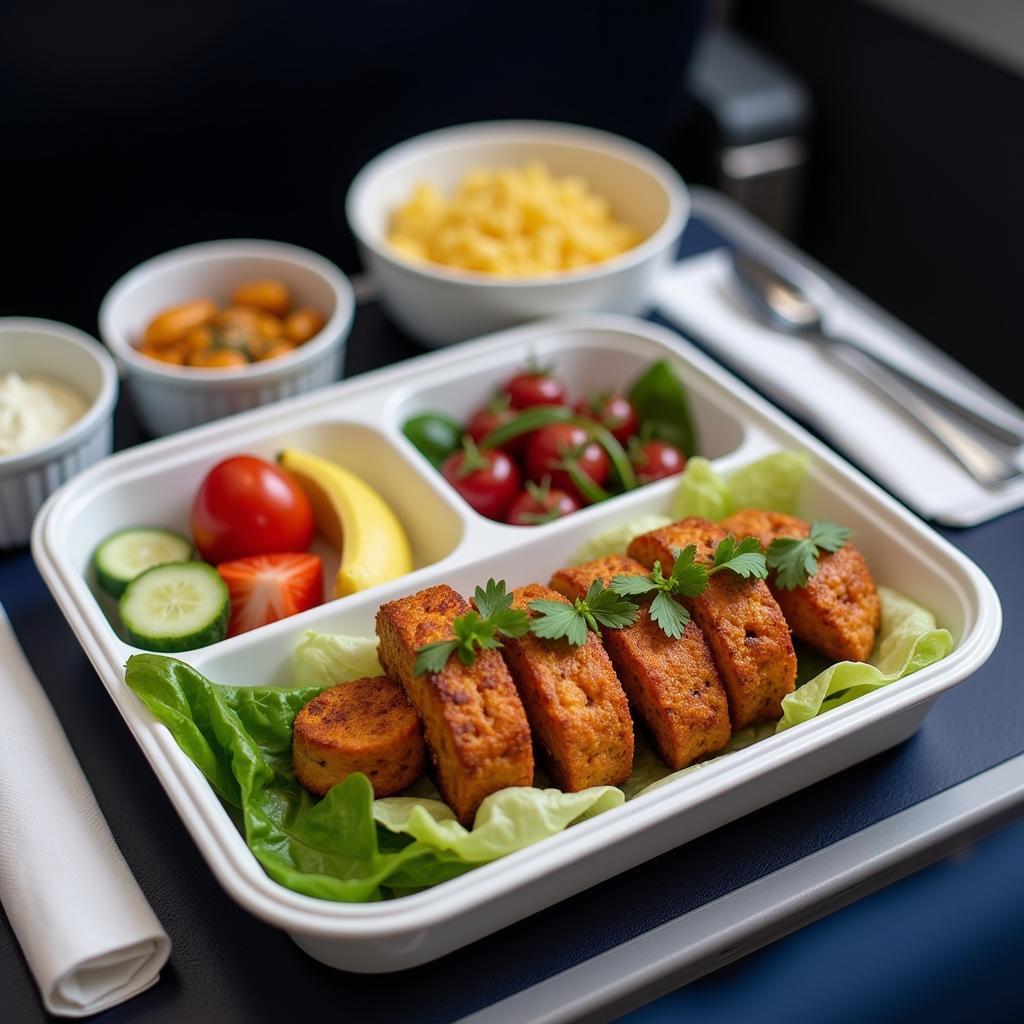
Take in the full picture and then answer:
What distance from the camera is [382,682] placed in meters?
1.52

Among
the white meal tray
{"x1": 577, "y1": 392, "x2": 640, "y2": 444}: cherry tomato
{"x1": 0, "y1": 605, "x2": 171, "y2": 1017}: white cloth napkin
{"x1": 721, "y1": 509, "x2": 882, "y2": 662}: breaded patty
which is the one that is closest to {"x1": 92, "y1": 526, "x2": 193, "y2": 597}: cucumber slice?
the white meal tray

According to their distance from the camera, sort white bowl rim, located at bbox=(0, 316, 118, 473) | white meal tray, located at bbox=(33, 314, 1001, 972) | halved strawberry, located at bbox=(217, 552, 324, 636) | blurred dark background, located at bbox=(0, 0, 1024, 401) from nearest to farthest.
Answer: white meal tray, located at bbox=(33, 314, 1001, 972)
halved strawberry, located at bbox=(217, 552, 324, 636)
white bowl rim, located at bbox=(0, 316, 118, 473)
blurred dark background, located at bbox=(0, 0, 1024, 401)

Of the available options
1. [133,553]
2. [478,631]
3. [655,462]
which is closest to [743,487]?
[655,462]

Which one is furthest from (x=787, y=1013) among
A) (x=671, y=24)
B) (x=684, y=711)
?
(x=671, y=24)

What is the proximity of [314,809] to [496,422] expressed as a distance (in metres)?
0.87

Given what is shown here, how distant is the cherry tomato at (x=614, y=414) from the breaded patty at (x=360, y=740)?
78cm

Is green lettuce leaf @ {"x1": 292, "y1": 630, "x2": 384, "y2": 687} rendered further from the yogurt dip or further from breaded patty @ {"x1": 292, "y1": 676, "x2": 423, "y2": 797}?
the yogurt dip

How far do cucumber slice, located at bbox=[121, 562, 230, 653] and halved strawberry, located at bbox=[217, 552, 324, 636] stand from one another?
4cm

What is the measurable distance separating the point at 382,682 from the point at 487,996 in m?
0.41

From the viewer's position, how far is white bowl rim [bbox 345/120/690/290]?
2215 mm

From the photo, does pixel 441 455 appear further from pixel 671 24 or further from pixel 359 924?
pixel 671 24

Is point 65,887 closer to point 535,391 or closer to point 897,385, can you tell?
point 535,391

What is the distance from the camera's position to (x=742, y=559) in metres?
1.55

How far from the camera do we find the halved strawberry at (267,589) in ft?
5.66
